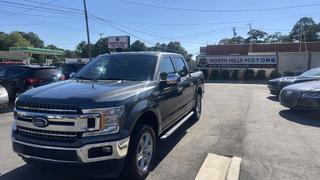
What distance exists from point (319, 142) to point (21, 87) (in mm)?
10366

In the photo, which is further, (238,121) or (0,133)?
(238,121)

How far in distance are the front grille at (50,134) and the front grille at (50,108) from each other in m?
0.26

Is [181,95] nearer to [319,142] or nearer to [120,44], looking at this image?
[319,142]

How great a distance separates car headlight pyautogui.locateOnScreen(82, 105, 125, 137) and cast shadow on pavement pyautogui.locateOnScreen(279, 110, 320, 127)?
268 inches

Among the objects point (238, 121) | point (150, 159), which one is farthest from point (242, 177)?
point (238, 121)

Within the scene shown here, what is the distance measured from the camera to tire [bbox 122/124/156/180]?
16.6 ft

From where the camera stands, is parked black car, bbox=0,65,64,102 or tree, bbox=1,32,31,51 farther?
tree, bbox=1,32,31,51

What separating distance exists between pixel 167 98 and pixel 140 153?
1.53 m

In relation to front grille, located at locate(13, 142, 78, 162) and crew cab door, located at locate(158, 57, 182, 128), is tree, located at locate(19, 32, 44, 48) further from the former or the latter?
front grille, located at locate(13, 142, 78, 162)

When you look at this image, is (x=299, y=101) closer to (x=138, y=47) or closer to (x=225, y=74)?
(x=225, y=74)

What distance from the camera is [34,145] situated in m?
4.79

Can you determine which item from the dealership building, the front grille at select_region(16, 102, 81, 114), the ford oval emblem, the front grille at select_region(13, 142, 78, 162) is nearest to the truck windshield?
the front grille at select_region(16, 102, 81, 114)

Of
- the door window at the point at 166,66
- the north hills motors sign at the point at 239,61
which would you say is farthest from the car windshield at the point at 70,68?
the north hills motors sign at the point at 239,61

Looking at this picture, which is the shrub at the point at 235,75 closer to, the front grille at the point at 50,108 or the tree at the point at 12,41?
the front grille at the point at 50,108
